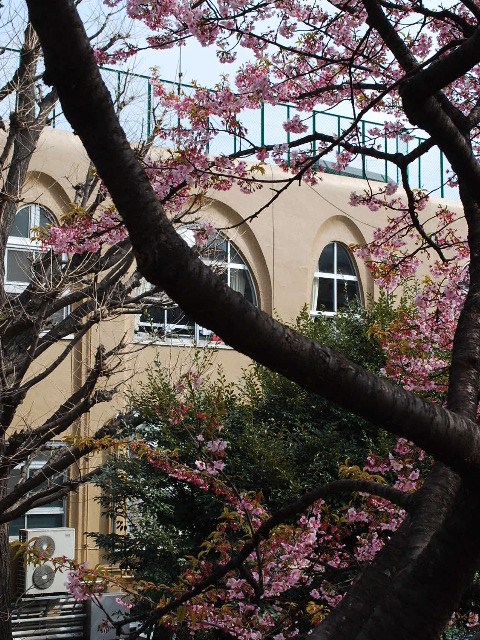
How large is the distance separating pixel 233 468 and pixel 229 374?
16.5 feet

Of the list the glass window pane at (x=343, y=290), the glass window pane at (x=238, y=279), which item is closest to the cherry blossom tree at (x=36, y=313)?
the glass window pane at (x=238, y=279)

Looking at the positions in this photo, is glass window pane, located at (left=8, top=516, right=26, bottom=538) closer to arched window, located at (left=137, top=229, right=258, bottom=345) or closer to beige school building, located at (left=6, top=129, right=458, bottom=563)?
beige school building, located at (left=6, top=129, right=458, bottom=563)

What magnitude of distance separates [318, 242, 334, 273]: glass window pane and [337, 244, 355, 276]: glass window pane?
0.21 meters

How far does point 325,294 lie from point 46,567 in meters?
7.63

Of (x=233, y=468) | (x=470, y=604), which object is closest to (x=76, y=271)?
(x=233, y=468)

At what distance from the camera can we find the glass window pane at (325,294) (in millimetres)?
17047

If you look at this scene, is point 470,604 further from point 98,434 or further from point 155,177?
point 155,177

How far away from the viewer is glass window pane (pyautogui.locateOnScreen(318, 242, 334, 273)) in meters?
17.1

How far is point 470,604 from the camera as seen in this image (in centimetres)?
880

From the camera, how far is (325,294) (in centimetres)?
1712

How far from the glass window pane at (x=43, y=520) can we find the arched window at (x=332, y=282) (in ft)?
20.4

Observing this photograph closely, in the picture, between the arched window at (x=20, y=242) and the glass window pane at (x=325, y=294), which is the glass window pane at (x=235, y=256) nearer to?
the glass window pane at (x=325, y=294)

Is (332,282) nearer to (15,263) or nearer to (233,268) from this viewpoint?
(233,268)

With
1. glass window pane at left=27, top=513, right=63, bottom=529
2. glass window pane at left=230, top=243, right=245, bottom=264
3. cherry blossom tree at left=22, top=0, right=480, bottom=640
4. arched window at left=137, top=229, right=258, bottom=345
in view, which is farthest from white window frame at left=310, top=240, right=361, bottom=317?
cherry blossom tree at left=22, top=0, right=480, bottom=640
